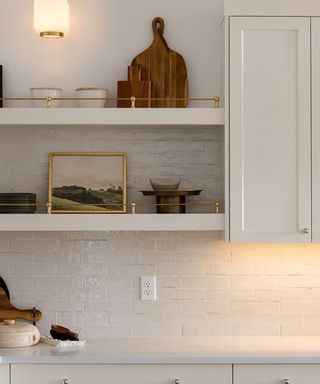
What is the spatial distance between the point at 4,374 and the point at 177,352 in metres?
0.73

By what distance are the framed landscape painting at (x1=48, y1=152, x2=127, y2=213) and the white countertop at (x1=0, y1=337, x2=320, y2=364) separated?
641mm

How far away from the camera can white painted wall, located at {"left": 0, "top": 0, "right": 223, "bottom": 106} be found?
4.49 m

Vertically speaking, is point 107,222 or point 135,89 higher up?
point 135,89

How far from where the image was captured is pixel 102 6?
4504 mm

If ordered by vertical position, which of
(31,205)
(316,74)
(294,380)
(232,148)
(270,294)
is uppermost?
(316,74)

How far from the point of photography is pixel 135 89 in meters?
4.34

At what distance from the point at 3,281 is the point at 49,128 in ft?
2.49

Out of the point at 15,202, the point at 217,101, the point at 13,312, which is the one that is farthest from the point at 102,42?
the point at 13,312

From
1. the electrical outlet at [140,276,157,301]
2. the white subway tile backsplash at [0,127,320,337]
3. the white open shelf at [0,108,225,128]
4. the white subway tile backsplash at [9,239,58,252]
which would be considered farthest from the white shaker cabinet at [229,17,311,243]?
the white subway tile backsplash at [9,239,58,252]

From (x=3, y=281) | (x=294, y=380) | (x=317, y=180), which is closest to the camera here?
(x=294, y=380)

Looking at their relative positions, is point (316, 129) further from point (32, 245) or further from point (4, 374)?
point (4, 374)

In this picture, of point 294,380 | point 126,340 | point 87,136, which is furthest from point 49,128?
point 294,380

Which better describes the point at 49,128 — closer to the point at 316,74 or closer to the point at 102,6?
the point at 102,6

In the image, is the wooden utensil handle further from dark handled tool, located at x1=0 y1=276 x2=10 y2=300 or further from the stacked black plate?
dark handled tool, located at x1=0 y1=276 x2=10 y2=300
